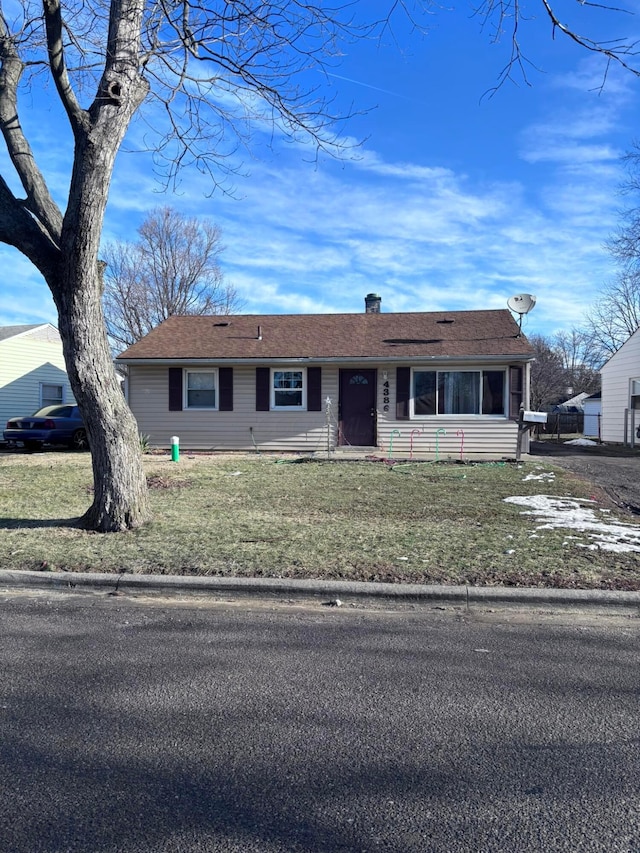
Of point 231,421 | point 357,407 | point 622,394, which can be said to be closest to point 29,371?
point 231,421

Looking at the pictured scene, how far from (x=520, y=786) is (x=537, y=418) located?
12908 millimetres

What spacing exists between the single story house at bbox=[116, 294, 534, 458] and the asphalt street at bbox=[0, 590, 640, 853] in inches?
473

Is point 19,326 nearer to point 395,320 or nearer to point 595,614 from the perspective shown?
point 395,320

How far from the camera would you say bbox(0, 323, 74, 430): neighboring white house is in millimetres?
22031

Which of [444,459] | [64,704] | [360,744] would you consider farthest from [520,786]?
[444,459]

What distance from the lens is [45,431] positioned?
17812 mm

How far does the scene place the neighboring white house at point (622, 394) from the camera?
73.5 feet

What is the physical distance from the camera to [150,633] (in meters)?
4.50

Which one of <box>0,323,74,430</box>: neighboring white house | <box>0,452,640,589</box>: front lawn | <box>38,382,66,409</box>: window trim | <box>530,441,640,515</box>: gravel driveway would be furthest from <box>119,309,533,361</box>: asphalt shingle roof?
<box>38,382,66,409</box>: window trim

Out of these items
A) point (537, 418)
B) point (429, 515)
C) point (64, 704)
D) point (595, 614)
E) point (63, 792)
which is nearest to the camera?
point (63, 792)

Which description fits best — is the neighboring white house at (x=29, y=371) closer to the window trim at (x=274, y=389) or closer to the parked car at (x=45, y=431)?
the parked car at (x=45, y=431)

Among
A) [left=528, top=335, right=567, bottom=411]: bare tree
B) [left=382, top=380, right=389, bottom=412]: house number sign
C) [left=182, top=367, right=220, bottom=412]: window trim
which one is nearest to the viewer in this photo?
[left=382, top=380, right=389, bottom=412]: house number sign

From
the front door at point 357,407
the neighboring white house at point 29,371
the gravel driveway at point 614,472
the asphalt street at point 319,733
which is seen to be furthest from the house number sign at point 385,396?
the neighboring white house at point 29,371

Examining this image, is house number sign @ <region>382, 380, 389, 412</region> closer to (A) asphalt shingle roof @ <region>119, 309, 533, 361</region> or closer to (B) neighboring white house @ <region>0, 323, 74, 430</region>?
(A) asphalt shingle roof @ <region>119, 309, 533, 361</region>
